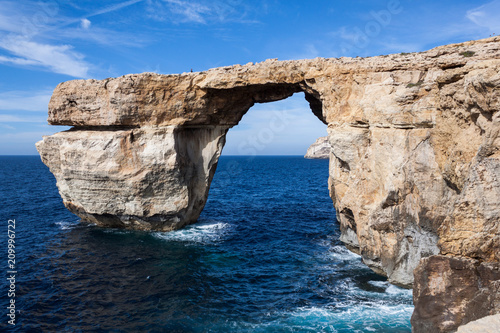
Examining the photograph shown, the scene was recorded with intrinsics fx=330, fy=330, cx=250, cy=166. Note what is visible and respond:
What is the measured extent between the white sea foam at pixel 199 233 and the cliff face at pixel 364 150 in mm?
937

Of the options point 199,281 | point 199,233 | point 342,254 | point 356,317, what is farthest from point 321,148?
point 356,317

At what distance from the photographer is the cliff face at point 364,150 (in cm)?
1047

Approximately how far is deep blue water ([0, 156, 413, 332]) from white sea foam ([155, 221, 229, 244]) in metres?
0.08

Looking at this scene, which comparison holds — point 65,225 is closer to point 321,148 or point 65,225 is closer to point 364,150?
point 364,150

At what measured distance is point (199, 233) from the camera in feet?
86.4

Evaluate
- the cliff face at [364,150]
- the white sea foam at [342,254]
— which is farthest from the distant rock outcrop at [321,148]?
the white sea foam at [342,254]

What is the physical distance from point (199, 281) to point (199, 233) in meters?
8.20

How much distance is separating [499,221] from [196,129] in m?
21.6

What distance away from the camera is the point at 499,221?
→ 9883mm

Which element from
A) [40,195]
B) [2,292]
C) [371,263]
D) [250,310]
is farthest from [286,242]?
[40,195]

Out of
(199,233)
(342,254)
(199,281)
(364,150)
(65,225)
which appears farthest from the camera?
(65,225)

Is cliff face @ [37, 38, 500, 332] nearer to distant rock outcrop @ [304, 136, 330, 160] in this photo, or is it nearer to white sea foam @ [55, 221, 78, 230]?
white sea foam @ [55, 221, 78, 230]

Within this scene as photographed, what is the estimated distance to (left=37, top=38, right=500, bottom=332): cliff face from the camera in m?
10.5

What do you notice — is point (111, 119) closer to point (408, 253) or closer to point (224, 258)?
point (224, 258)
